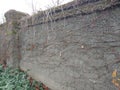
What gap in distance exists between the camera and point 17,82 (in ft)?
11.7

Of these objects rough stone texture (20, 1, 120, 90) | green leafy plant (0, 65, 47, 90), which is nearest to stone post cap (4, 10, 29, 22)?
rough stone texture (20, 1, 120, 90)

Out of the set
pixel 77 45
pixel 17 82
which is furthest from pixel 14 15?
pixel 77 45

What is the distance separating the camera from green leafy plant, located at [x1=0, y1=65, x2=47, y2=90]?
3.31m

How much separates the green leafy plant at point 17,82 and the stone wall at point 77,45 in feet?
0.59

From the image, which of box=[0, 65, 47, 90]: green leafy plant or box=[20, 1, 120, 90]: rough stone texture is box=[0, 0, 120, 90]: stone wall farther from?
box=[0, 65, 47, 90]: green leafy plant

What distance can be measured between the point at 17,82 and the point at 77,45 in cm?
181

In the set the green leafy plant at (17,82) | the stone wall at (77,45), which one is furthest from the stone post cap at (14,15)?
the green leafy plant at (17,82)

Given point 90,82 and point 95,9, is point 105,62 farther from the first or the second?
point 95,9

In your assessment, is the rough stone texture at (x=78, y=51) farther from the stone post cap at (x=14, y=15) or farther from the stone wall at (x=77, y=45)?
the stone post cap at (x=14, y=15)

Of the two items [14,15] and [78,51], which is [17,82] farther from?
[14,15]

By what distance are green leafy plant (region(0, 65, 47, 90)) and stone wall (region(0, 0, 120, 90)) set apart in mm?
178

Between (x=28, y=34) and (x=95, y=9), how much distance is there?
2261mm

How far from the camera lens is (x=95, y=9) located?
2.18m

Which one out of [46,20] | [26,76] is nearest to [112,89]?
[46,20]
